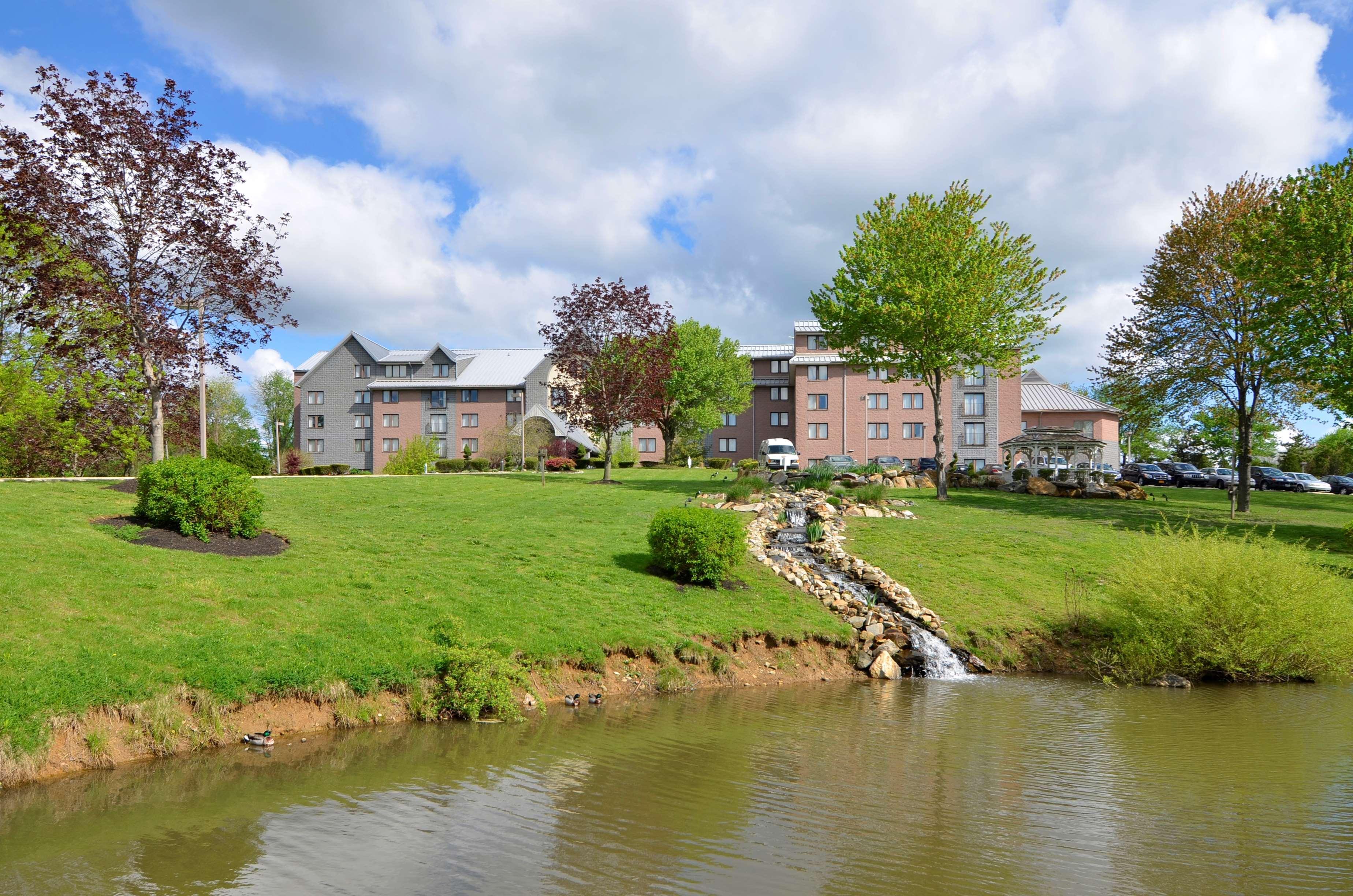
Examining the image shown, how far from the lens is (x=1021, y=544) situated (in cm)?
2567

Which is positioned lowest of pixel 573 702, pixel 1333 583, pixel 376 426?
pixel 573 702

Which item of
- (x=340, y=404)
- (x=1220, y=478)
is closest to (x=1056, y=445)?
(x=1220, y=478)

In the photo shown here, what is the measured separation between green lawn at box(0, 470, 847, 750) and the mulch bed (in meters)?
0.39

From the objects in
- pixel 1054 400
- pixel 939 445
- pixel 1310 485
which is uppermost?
pixel 1054 400

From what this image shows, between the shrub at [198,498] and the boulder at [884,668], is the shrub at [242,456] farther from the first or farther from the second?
the boulder at [884,668]

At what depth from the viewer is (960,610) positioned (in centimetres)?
1925

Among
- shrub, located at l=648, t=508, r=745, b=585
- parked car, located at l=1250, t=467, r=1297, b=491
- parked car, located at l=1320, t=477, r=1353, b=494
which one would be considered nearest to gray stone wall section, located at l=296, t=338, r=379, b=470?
shrub, located at l=648, t=508, r=745, b=585

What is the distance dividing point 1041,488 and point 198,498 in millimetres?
33579

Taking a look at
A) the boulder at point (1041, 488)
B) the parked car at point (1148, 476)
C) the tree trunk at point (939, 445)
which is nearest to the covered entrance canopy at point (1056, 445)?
the boulder at point (1041, 488)

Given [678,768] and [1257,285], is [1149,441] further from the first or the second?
[678,768]

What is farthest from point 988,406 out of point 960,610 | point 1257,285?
point 960,610

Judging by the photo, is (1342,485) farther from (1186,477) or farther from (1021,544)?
(1021,544)

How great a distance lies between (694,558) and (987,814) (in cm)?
1040

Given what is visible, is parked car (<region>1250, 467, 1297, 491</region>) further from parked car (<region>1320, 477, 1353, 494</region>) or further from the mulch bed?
the mulch bed
